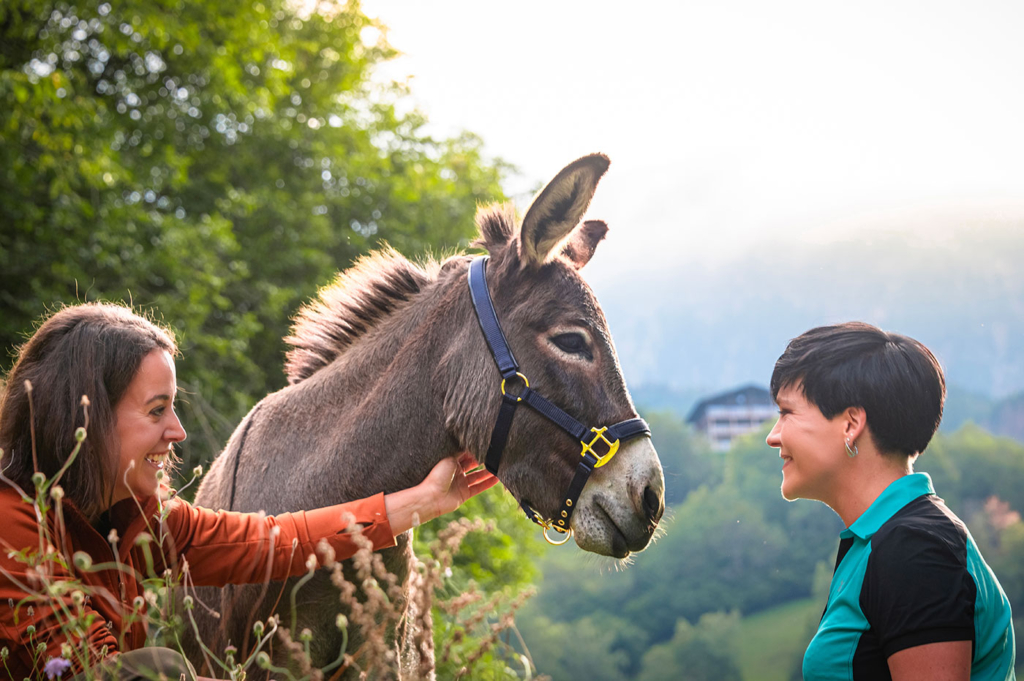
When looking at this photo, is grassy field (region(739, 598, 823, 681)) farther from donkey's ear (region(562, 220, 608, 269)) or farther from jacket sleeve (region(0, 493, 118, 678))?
jacket sleeve (region(0, 493, 118, 678))

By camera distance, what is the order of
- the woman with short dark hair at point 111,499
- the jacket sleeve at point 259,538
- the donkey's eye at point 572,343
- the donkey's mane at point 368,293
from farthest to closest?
the donkey's mane at point 368,293
the donkey's eye at point 572,343
the jacket sleeve at point 259,538
the woman with short dark hair at point 111,499

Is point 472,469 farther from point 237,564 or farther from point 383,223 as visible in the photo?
point 383,223

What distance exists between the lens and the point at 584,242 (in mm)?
2891

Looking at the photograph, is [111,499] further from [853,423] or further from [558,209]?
[853,423]

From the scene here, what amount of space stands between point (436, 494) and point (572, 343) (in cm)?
67

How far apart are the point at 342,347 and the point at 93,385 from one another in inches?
39.4

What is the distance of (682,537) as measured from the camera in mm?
47375

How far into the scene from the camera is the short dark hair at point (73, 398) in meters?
1.85

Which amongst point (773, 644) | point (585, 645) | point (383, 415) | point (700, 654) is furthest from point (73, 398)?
point (773, 644)

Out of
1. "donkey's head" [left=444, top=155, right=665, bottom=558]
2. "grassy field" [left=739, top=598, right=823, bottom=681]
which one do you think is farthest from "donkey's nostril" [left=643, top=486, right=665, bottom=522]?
"grassy field" [left=739, top=598, right=823, bottom=681]

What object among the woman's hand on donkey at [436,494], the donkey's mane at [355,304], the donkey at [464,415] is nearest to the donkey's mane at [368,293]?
the donkey's mane at [355,304]

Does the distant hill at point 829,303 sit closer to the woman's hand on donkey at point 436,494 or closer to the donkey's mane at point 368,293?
the donkey's mane at point 368,293

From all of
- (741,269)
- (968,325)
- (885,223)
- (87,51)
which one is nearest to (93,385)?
(87,51)

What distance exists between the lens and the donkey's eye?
238 centimetres
